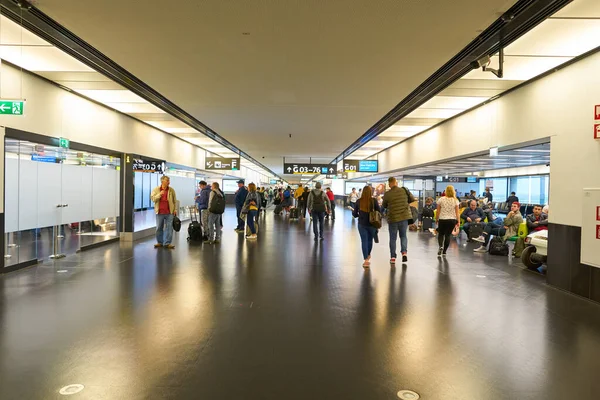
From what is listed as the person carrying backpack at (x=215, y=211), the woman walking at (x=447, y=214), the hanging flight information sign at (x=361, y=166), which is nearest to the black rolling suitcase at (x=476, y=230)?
the woman walking at (x=447, y=214)

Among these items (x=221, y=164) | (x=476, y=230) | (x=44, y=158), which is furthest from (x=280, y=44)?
(x=221, y=164)

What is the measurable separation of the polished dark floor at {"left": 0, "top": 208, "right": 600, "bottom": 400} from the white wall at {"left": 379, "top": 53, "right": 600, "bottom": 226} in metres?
1.63

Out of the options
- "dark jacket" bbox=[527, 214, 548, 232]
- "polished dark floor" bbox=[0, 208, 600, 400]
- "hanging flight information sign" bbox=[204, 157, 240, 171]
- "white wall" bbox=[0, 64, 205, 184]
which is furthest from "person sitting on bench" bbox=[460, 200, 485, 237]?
"hanging flight information sign" bbox=[204, 157, 240, 171]

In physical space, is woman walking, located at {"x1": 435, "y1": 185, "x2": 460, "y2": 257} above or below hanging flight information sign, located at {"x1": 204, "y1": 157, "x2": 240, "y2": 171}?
below

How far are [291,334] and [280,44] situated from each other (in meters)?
3.96

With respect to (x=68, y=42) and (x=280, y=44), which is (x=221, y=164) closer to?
(x=68, y=42)

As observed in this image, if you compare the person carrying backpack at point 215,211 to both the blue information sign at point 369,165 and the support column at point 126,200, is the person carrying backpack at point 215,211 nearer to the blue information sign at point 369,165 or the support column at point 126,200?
the support column at point 126,200

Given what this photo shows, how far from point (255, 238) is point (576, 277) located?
8.56 meters

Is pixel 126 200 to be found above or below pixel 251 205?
above

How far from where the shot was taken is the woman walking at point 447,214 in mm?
9070

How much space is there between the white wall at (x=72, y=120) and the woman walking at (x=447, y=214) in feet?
27.9

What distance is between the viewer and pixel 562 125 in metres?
6.64

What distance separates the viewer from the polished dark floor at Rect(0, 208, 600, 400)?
320 centimetres

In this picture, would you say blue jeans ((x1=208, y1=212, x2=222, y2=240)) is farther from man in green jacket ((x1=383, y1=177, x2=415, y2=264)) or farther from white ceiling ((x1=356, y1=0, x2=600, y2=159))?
white ceiling ((x1=356, y1=0, x2=600, y2=159))
